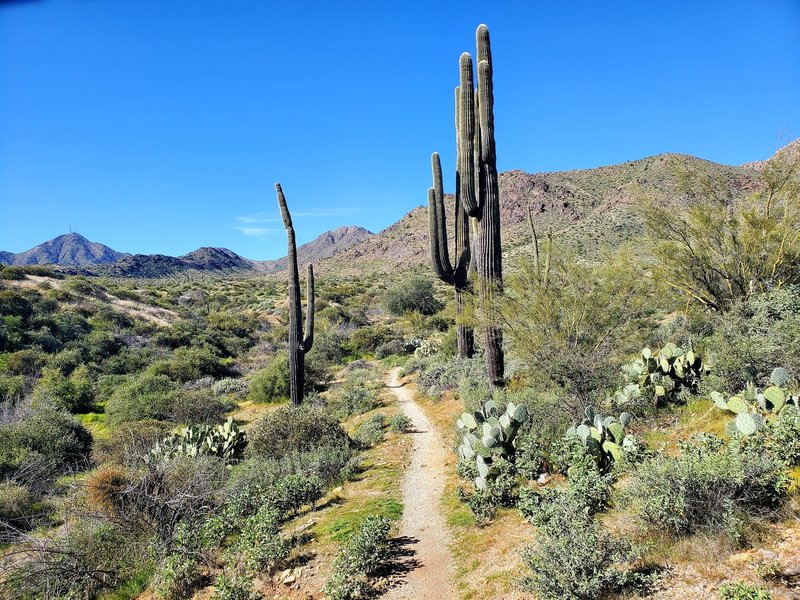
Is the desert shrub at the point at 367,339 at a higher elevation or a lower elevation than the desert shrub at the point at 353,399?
higher

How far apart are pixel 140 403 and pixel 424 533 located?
36.8 feet

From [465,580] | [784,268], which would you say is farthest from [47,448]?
[784,268]

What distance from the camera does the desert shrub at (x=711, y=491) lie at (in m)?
3.47

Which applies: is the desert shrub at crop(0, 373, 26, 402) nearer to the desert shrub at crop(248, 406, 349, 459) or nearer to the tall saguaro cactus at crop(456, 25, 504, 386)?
the desert shrub at crop(248, 406, 349, 459)

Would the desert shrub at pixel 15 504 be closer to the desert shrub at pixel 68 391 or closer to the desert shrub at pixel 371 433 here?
the desert shrub at pixel 371 433

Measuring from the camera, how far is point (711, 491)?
3.52m

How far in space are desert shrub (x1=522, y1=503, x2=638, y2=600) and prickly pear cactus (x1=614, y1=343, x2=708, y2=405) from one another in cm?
441

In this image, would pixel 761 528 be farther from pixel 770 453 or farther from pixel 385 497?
pixel 385 497

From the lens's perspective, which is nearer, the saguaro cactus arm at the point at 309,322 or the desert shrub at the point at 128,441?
the desert shrub at the point at 128,441

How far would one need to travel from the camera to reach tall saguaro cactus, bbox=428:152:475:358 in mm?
12641

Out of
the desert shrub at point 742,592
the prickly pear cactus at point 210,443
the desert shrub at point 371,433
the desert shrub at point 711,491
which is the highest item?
the desert shrub at point 711,491

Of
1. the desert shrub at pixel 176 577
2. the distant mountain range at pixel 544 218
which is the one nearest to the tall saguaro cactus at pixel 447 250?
the desert shrub at pixel 176 577

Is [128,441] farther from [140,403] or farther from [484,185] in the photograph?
[484,185]

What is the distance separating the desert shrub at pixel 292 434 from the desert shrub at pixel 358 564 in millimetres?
4140
